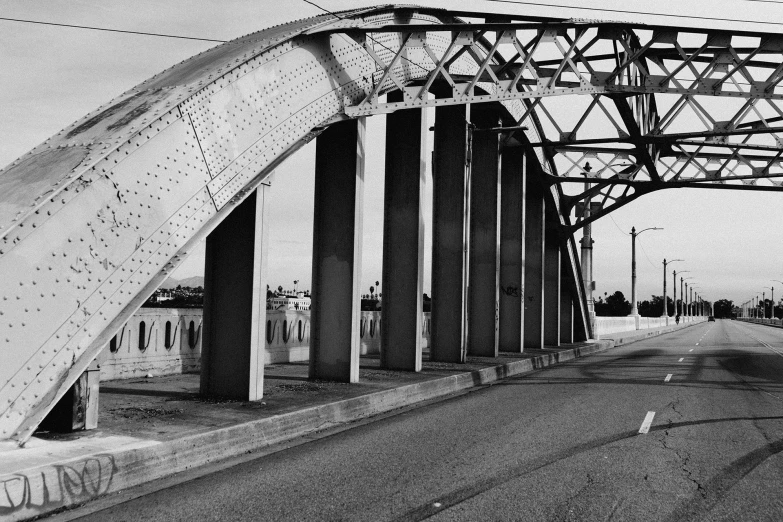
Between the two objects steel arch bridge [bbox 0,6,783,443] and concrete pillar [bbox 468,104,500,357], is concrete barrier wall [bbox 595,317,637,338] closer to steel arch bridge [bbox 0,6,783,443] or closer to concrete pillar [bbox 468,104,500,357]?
concrete pillar [bbox 468,104,500,357]

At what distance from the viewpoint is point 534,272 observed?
81.0 ft

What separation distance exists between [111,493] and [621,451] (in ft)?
16.6

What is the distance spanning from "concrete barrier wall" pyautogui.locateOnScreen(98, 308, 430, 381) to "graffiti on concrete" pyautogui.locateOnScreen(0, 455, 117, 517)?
453 cm

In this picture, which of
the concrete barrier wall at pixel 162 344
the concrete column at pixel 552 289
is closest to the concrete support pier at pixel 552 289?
the concrete column at pixel 552 289

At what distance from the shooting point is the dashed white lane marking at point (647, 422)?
8.84m

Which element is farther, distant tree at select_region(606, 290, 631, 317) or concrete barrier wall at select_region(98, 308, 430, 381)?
distant tree at select_region(606, 290, 631, 317)

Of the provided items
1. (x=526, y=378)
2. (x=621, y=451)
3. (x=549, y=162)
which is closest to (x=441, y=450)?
(x=621, y=451)

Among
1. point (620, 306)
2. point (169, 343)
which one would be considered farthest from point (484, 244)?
point (620, 306)

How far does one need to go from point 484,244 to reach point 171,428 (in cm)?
1316

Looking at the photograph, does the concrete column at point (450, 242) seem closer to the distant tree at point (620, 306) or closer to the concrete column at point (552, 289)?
the concrete column at point (552, 289)

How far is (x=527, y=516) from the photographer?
5.09 m

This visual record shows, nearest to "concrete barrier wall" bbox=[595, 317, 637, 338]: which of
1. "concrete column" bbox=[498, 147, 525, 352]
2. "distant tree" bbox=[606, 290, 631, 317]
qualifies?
"concrete column" bbox=[498, 147, 525, 352]

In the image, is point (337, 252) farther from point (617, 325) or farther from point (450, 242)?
point (617, 325)

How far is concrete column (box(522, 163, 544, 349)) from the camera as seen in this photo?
24344 millimetres
